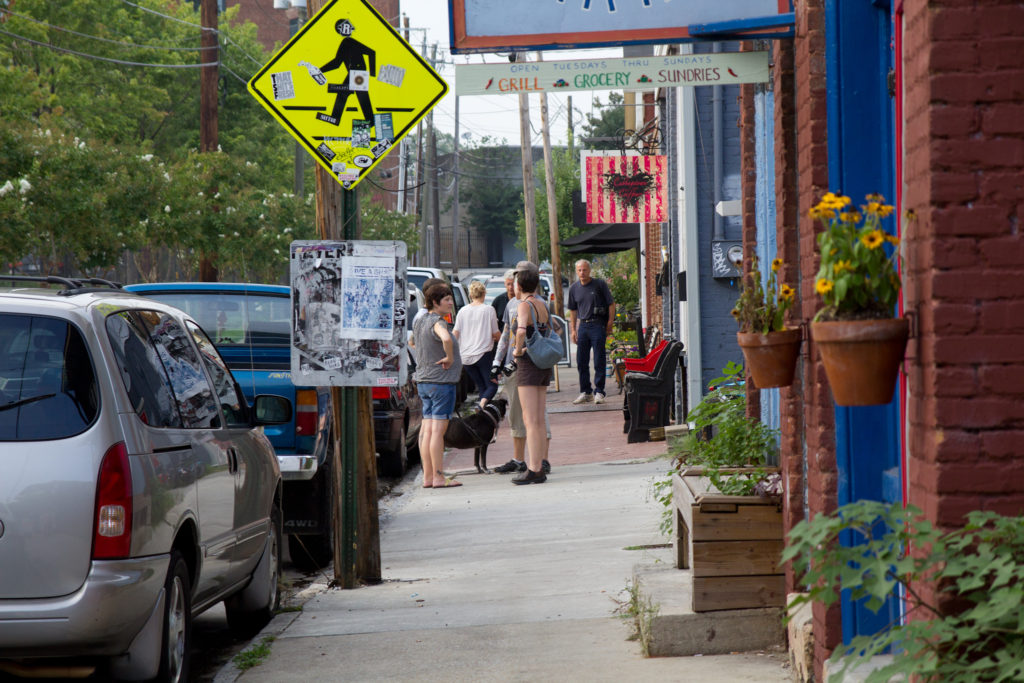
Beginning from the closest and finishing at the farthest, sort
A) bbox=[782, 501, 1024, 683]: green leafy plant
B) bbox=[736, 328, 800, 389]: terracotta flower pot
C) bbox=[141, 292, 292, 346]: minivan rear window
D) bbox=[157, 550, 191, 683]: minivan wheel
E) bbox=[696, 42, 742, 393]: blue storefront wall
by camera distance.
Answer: bbox=[782, 501, 1024, 683]: green leafy plant, bbox=[736, 328, 800, 389]: terracotta flower pot, bbox=[157, 550, 191, 683]: minivan wheel, bbox=[141, 292, 292, 346]: minivan rear window, bbox=[696, 42, 742, 393]: blue storefront wall

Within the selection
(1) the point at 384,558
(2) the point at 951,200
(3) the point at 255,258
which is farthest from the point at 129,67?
(2) the point at 951,200

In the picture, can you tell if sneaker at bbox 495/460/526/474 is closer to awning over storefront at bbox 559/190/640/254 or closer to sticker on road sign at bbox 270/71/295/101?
sticker on road sign at bbox 270/71/295/101

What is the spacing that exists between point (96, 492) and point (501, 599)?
10.3ft

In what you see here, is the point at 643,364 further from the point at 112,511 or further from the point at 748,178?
the point at 112,511

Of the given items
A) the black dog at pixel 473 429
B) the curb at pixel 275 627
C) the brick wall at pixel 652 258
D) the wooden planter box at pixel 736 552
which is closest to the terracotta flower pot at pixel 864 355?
the wooden planter box at pixel 736 552

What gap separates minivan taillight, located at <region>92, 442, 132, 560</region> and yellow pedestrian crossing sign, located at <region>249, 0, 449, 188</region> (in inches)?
126

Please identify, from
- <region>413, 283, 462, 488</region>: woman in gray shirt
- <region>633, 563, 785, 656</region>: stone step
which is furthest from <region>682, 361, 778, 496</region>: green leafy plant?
<region>413, 283, 462, 488</region>: woman in gray shirt

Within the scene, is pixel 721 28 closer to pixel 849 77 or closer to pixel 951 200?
pixel 849 77

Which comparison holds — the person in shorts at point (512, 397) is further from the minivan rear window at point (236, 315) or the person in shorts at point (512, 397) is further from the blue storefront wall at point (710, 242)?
the minivan rear window at point (236, 315)

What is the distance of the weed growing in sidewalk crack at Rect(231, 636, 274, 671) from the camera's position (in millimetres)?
5777

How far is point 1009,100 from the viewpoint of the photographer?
3.14 m

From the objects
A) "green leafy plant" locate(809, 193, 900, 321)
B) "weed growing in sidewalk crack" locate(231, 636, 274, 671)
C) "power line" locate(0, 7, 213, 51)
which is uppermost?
"power line" locate(0, 7, 213, 51)

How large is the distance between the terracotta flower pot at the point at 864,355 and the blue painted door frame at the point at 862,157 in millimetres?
1097

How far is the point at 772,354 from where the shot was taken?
13.9ft
